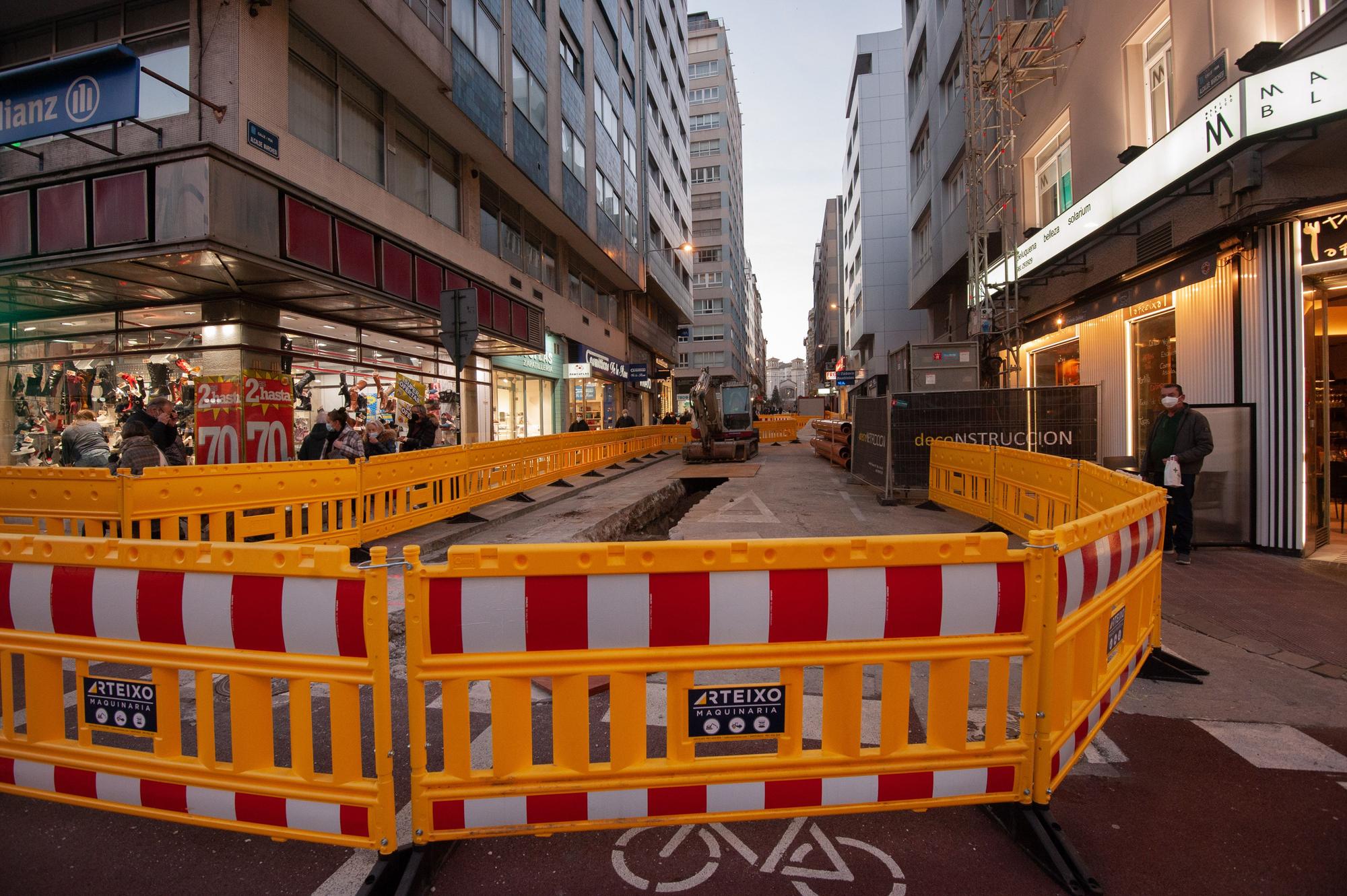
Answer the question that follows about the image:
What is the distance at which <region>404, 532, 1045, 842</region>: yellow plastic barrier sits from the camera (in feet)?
6.94

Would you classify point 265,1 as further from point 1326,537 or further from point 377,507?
point 1326,537

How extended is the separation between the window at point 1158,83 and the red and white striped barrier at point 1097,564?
10.5m

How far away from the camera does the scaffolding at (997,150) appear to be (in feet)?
44.9

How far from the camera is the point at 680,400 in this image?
74.9 metres

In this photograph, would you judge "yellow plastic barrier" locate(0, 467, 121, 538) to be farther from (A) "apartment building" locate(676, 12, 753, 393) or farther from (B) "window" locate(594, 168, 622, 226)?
(A) "apartment building" locate(676, 12, 753, 393)

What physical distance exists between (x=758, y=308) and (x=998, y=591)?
151 metres

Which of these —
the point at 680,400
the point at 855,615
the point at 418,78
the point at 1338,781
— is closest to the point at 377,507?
the point at 855,615

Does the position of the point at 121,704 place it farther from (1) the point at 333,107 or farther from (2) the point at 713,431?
(2) the point at 713,431

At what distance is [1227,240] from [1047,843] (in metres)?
9.64

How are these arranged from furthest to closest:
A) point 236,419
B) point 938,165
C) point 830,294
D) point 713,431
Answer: point 830,294
point 938,165
point 713,431
point 236,419

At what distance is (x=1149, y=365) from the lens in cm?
1052

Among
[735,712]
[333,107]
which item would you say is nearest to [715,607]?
[735,712]

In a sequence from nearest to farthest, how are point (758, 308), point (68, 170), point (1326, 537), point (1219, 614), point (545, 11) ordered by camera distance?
point (1219, 614)
point (1326, 537)
point (68, 170)
point (545, 11)
point (758, 308)

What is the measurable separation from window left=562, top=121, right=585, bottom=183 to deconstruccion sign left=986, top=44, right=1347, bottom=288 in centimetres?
1752
